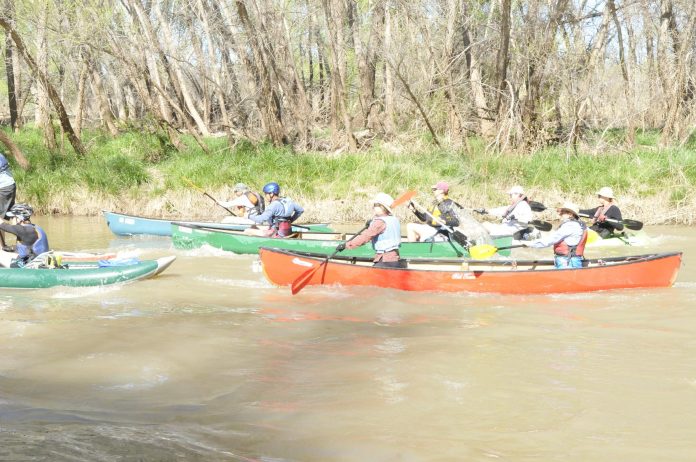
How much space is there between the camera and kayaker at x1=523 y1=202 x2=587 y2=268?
10234 mm

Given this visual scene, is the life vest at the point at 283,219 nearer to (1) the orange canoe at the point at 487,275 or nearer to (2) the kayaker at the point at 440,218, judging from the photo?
(2) the kayaker at the point at 440,218

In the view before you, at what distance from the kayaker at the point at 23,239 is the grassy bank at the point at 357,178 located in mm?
8746

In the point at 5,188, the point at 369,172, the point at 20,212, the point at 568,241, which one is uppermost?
the point at 5,188

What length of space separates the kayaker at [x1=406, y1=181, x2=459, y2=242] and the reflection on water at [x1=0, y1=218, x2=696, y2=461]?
10.5 ft

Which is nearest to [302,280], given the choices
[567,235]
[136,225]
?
[567,235]

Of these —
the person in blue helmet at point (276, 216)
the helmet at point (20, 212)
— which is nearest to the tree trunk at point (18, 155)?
the person in blue helmet at point (276, 216)

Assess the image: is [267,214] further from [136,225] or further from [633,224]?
[633,224]

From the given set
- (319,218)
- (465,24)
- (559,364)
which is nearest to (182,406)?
(559,364)

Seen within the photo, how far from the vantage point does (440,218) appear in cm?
1338

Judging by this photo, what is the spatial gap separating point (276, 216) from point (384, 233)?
4065 mm

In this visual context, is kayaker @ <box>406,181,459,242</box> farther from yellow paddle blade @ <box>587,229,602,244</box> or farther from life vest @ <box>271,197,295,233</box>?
yellow paddle blade @ <box>587,229,602,244</box>

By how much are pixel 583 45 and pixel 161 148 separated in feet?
40.0

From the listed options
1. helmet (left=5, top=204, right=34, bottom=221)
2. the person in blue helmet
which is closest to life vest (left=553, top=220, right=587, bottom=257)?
the person in blue helmet

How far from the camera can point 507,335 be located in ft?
25.8
